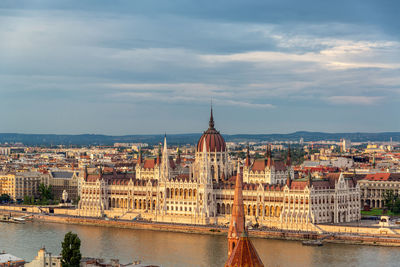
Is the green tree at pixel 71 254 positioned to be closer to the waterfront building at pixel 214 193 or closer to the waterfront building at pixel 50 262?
the waterfront building at pixel 50 262

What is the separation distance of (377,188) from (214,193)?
26435 millimetres

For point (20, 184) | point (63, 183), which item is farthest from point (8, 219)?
point (63, 183)

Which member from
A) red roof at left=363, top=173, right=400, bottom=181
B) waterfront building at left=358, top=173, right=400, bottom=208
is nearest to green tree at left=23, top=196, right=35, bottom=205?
waterfront building at left=358, top=173, right=400, bottom=208

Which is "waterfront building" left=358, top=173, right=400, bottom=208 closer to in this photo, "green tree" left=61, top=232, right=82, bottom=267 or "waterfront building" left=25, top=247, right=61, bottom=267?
"green tree" left=61, top=232, right=82, bottom=267

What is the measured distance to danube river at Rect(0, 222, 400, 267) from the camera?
70375 mm

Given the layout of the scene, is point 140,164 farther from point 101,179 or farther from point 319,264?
point 319,264

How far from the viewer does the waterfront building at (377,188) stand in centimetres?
11191

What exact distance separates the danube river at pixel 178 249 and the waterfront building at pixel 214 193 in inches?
297

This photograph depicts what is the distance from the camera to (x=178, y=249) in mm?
77812

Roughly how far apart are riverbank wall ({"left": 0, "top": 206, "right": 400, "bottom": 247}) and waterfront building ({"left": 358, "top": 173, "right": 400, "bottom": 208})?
27.4m

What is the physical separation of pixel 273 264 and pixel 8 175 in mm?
68973

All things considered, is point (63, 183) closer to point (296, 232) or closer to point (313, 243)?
point (296, 232)

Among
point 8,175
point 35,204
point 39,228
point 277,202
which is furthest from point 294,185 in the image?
point 8,175

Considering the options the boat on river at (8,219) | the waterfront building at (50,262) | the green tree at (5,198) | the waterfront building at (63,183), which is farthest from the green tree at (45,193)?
the waterfront building at (50,262)
